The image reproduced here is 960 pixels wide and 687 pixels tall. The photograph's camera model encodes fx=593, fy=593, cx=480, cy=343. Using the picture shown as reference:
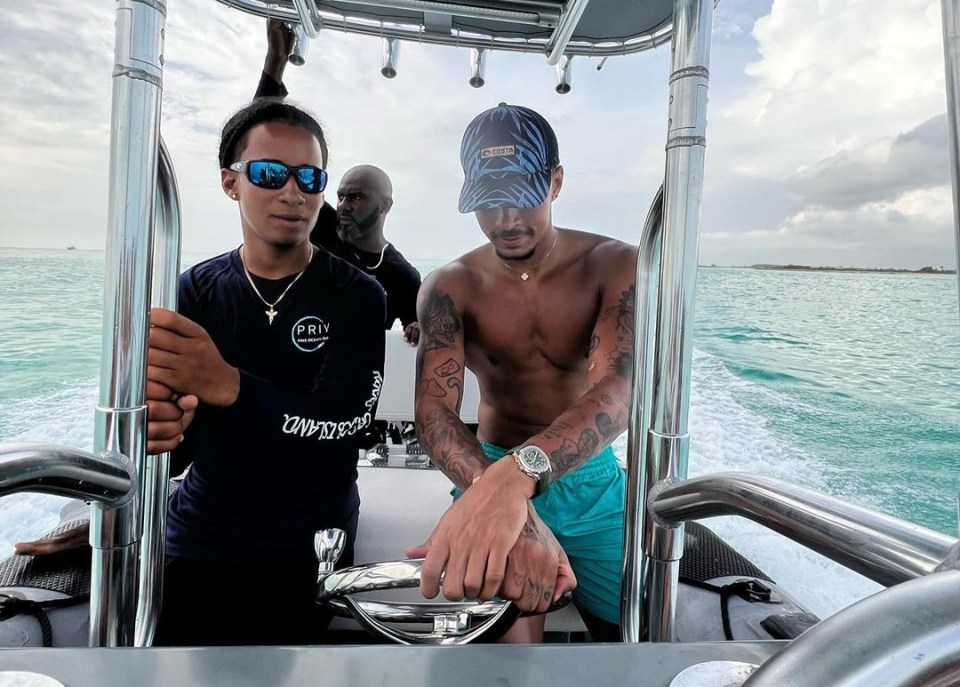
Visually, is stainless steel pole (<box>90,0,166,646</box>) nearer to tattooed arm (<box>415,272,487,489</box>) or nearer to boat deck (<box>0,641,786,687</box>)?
boat deck (<box>0,641,786,687</box>)

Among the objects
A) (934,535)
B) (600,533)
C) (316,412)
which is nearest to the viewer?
(934,535)

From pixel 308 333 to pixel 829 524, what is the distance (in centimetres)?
105

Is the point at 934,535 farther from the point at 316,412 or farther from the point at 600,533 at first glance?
the point at 600,533

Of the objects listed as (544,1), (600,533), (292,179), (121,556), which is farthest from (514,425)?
(121,556)

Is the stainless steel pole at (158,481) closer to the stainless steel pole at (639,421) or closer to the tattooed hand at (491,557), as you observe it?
the tattooed hand at (491,557)

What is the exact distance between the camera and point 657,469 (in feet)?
2.18

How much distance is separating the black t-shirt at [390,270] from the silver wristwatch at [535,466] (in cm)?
124

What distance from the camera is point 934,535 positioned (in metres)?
0.31

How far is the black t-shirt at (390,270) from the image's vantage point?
200 centimetres

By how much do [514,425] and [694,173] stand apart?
115 cm

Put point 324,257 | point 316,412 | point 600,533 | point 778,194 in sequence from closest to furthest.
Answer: point 316,412 → point 324,257 → point 600,533 → point 778,194

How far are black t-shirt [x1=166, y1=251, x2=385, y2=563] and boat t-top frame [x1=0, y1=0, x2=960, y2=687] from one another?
380 mm

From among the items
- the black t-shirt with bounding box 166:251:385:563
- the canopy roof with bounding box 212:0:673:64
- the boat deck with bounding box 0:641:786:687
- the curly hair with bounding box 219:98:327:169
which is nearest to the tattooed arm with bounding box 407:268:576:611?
the boat deck with bounding box 0:641:786:687

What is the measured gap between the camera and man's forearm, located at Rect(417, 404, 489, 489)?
118 centimetres
